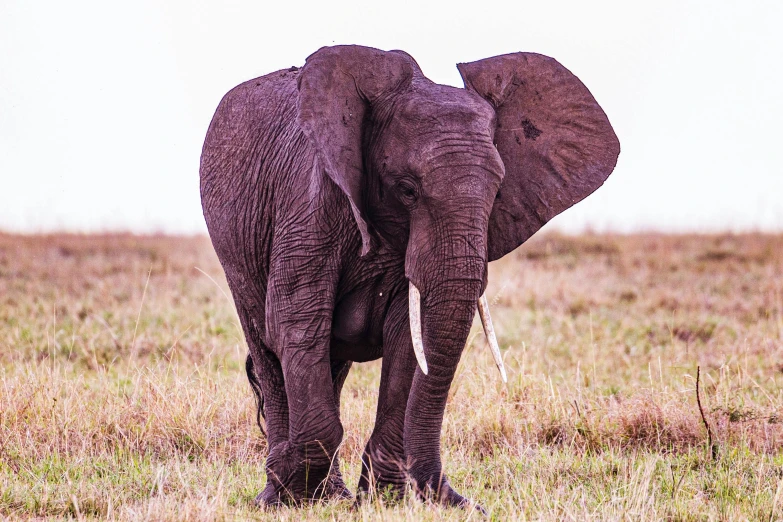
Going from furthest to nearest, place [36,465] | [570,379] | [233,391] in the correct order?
[570,379], [233,391], [36,465]

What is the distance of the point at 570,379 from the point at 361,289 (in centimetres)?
394

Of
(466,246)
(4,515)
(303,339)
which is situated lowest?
(4,515)

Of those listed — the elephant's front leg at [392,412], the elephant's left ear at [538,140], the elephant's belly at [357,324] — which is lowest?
the elephant's front leg at [392,412]

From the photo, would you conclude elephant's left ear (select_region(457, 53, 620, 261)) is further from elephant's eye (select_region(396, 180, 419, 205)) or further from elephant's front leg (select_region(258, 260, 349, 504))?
elephant's front leg (select_region(258, 260, 349, 504))

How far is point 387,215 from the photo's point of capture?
17.6 ft

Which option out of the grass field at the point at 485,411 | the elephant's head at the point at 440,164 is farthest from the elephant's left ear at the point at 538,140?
the grass field at the point at 485,411

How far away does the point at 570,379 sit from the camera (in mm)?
9219

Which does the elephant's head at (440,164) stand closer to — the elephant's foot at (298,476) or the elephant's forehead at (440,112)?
the elephant's forehead at (440,112)

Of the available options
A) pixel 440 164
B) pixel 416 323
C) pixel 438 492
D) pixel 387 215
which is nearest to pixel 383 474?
pixel 438 492

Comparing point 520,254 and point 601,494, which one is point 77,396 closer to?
point 601,494

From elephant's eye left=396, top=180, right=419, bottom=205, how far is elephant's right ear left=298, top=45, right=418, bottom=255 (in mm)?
199

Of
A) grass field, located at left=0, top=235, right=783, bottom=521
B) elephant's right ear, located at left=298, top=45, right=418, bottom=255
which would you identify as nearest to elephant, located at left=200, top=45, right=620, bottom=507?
elephant's right ear, located at left=298, top=45, right=418, bottom=255

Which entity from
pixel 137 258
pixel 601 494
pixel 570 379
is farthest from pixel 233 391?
pixel 137 258

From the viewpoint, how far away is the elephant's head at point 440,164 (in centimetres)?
507
